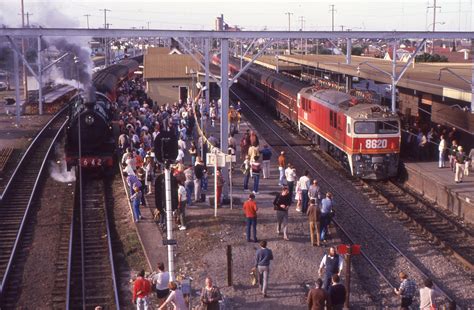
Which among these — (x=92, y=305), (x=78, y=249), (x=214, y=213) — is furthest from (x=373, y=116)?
(x=92, y=305)

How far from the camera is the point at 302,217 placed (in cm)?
1675

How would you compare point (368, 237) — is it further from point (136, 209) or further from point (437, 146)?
point (437, 146)

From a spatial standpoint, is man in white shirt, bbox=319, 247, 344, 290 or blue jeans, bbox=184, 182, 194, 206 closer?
man in white shirt, bbox=319, 247, 344, 290

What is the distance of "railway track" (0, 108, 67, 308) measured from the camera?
13.4 m

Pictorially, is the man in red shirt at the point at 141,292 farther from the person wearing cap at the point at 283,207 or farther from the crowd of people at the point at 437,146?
the crowd of people at the point at 437,146

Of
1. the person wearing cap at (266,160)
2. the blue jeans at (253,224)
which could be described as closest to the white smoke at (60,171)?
the person wearing cap at (266,160)

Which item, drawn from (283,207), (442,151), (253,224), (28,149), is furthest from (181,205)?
(28,149)

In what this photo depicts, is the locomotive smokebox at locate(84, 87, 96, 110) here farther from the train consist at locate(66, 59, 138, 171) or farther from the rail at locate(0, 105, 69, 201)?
the rail at locate(0, 105, 69, 201)

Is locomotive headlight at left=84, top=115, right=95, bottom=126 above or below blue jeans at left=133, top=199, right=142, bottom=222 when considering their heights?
above

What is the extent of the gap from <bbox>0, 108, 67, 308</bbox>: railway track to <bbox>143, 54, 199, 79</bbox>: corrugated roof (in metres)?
8.18

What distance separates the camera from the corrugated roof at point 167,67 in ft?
120

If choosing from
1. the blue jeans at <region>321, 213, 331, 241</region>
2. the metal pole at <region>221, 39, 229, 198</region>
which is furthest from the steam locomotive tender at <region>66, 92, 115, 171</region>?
the blue jeans at <region>321, 213, 331, 241</region>

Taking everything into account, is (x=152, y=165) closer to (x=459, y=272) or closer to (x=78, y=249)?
(x=78, y=249)

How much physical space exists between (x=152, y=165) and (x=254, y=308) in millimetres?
8099
